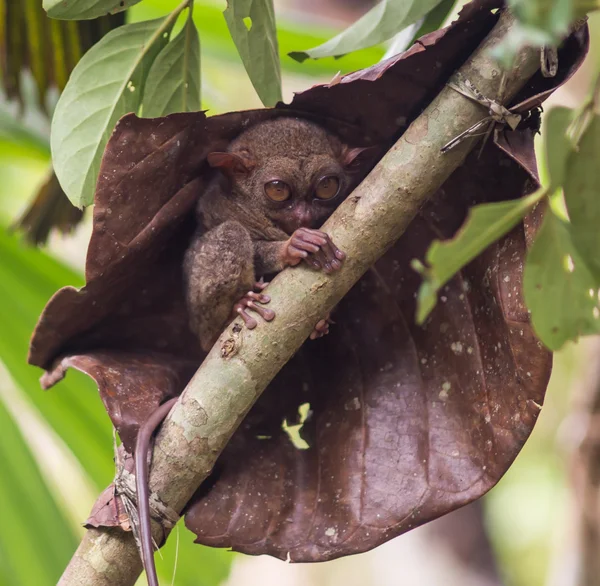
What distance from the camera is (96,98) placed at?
1982mm

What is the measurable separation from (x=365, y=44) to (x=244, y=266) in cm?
67

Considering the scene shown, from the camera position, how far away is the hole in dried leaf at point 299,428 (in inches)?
81.6

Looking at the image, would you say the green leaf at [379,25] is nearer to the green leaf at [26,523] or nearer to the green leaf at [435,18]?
the green leaf at [435,18]

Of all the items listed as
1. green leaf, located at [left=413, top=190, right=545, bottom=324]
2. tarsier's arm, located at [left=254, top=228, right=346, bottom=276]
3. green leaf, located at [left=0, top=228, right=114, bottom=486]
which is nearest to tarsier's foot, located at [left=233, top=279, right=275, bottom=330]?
tarsier's arm, located at [left=254, top=228, right=346, bottom=276]

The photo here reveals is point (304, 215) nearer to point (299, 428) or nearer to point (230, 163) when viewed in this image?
point (230, 163)

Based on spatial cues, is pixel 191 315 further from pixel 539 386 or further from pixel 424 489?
pixel 539 386

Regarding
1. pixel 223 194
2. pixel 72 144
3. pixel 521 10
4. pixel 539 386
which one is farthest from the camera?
pixel 223 194

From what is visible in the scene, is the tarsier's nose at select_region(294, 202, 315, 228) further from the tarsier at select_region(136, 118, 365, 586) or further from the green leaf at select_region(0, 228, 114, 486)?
the green leaf at select_region(0, 228, 114, 486)

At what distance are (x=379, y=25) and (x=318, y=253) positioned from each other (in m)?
0.63

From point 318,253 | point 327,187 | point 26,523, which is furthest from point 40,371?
point 318,253

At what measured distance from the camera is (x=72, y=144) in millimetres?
1906

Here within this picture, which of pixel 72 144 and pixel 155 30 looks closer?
pixel 72 144

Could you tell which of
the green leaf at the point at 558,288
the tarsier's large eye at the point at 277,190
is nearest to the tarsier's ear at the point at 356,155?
the tarsier's large eye at the point at 277,190

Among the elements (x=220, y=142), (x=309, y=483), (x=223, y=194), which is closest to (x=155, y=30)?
(x=220, y=142)
